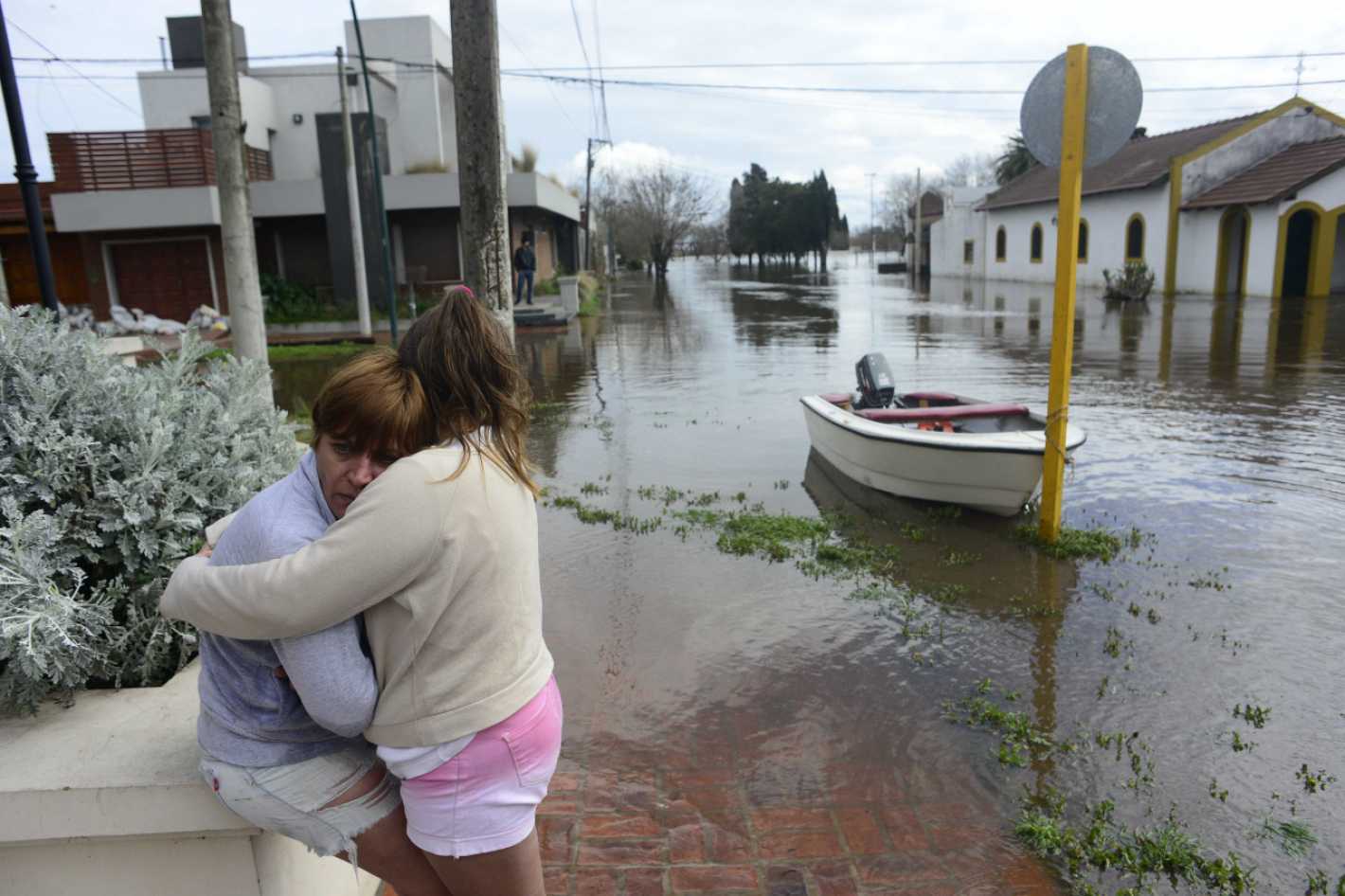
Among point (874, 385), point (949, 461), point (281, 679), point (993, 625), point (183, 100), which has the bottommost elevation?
point (993, 625)

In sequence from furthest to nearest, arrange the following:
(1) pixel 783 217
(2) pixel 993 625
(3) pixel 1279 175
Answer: (1) pixel 783 217, (3) pixel 1279 175, (2) pixel 993 625

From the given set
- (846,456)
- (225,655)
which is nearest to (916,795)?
(225,655)

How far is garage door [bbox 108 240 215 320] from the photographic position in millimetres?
26016

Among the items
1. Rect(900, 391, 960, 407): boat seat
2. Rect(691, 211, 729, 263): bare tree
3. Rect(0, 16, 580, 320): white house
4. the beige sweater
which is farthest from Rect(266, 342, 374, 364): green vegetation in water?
Rect(691, 211, 729, 263): bare tree

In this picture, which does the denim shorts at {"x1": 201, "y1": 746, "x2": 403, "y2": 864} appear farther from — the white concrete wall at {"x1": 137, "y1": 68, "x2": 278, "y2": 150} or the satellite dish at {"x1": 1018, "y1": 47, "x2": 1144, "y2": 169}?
the white concrete wall at {"x1": 137, "y1": 68, "x2": 278, "y2": 150}

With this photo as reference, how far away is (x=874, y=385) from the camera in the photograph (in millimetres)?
9414

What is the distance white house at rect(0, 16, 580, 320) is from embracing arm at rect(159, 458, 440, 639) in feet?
69.8

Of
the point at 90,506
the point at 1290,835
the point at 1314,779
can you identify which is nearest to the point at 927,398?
the point at 1314,779

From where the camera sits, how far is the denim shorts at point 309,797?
1.89 meters

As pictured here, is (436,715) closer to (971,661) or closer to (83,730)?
(83,730)

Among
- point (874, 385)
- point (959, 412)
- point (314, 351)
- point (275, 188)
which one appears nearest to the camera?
point (959, 412)

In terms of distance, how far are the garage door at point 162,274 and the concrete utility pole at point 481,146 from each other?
2388 centimetres

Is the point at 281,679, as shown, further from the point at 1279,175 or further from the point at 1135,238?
the point at 1135,238

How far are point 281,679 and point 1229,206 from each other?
34.0 m
